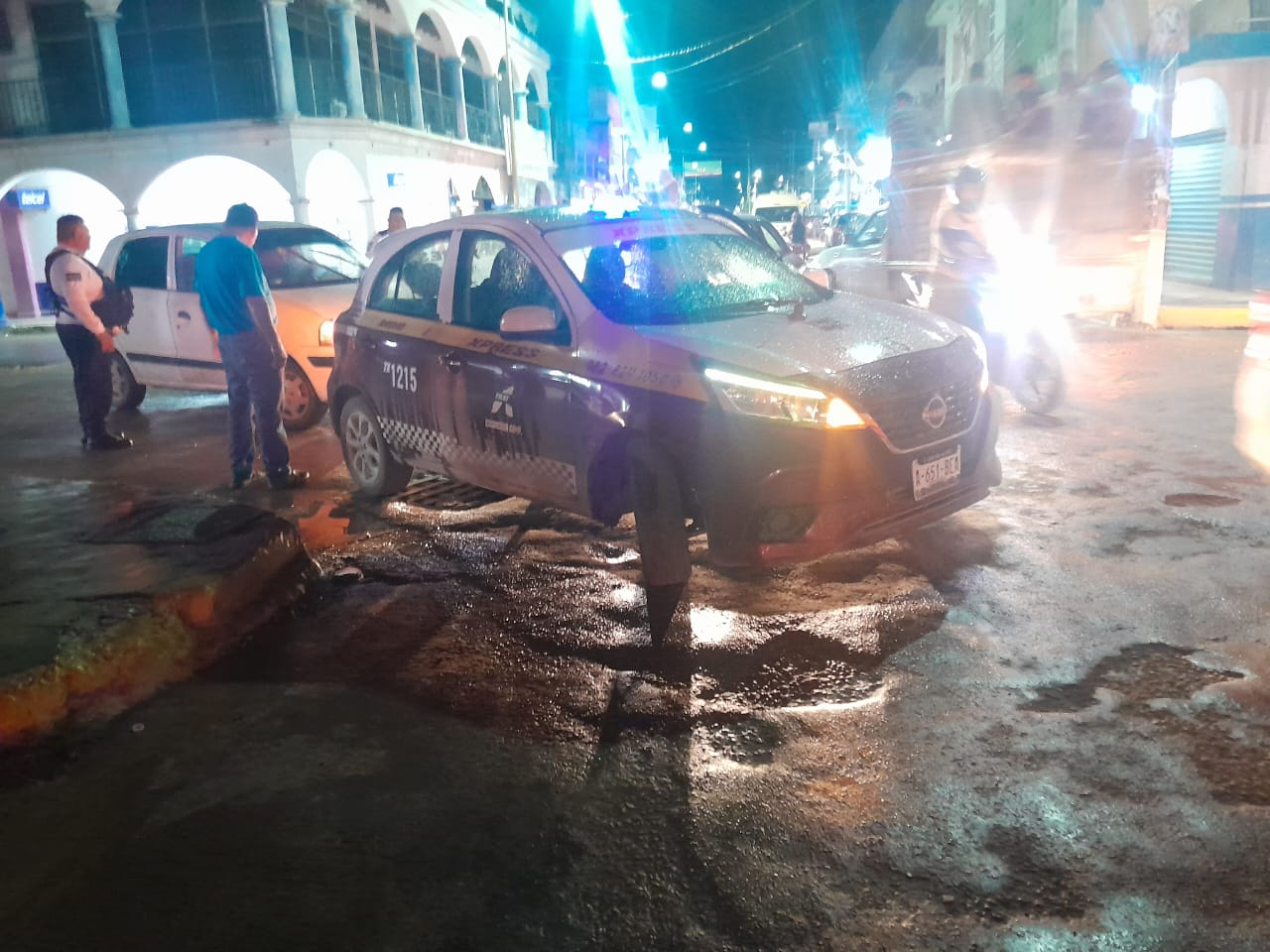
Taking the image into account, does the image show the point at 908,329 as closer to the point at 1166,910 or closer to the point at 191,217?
the point at 1166,910

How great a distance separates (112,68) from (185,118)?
5.93 ft

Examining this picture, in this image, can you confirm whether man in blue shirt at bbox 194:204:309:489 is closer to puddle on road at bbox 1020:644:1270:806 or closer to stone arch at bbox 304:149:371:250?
puddle on road at bbox 1020:644:1270:806

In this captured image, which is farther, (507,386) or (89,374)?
(89,374)

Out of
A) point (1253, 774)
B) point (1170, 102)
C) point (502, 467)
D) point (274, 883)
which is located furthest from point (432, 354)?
point (1170, 102)

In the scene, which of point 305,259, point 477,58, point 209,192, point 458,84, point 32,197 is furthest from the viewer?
point 477,58

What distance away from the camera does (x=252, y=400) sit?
6.94 metres

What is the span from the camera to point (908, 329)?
4.89 m

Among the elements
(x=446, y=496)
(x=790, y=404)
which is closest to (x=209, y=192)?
(x=446, y=496)

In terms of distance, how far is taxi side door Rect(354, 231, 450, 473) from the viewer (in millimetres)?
5746

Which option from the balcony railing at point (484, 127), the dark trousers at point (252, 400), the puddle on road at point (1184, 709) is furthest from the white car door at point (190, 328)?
the balcony railing at point (484, 127)

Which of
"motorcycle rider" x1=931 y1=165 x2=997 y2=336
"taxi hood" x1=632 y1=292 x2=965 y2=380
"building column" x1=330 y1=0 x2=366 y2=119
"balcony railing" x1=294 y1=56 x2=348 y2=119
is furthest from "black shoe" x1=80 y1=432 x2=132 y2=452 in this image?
"building column" x1=330 y1=0 x2=366 y2=119

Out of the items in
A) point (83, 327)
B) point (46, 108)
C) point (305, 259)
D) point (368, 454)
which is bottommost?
point (368, 454)

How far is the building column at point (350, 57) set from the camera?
76.1 ft

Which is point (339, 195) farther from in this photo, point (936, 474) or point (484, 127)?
point (936, 474)
